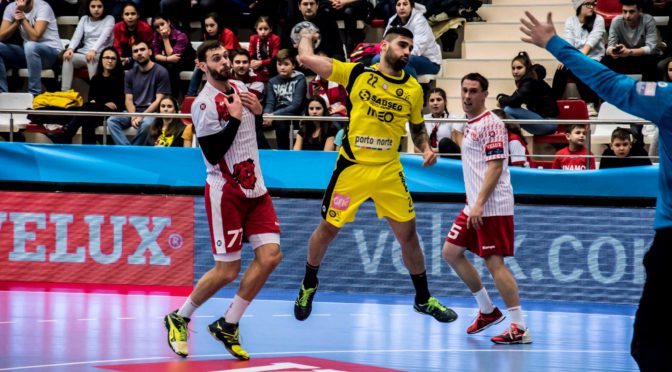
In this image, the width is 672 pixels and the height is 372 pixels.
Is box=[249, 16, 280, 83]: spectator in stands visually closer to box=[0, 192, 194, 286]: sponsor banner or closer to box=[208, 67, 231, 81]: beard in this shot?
box=[0, 192, 194, 286]: sponsor banner

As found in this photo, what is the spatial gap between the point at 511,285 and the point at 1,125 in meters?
9.12

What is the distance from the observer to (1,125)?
16.0 m

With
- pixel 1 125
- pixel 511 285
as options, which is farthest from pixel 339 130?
pixel 1 125

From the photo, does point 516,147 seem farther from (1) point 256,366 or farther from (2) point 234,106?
(1) point 256,366

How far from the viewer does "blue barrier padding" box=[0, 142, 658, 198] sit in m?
12.1

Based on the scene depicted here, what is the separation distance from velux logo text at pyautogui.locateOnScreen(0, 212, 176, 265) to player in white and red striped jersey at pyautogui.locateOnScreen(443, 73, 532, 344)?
440 cm

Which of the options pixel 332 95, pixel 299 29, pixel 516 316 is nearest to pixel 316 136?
pixel 332 95

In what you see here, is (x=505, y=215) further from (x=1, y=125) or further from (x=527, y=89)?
(x=1, y=125)

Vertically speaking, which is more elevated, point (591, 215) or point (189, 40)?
point (189, 40)

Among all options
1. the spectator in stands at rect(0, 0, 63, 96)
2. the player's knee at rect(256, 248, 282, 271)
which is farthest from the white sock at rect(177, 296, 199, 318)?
the spectator in stands at rect(0, 0, 63, 96)

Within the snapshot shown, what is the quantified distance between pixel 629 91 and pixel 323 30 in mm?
10212

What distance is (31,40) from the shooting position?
17.1 meters

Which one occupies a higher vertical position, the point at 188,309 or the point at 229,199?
the point at 229,199

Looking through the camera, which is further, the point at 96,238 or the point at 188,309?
the point at 96,238
